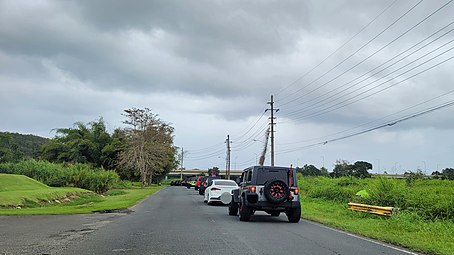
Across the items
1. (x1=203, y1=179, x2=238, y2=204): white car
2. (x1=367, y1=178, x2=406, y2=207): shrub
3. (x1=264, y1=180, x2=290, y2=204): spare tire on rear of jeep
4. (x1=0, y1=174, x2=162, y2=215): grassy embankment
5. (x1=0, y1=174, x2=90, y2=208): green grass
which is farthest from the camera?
(x1=203, y1=179, x2=238, y2=204): white car

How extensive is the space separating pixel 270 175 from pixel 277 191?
0.87m

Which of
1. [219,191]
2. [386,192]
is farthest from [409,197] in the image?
[219,191]

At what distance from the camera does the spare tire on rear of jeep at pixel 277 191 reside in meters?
18.5

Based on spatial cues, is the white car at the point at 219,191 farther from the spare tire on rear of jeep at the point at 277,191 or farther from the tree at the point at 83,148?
the tree at the point at 83,148

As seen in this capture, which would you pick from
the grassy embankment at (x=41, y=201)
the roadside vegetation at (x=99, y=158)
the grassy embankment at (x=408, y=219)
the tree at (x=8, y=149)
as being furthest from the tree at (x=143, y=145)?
the grassy embankment at (x=408, y=219)

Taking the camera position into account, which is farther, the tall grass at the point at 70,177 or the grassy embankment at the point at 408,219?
the tall grass at the point at 70,177

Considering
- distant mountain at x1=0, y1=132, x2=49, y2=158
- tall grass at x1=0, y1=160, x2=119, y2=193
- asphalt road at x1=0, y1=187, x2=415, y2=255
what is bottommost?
asphalt road at x1=0, y1=187, x2=415, y2=255

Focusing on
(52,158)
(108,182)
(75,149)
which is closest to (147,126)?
(75,149)

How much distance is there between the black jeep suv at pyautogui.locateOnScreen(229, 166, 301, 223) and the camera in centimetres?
1855

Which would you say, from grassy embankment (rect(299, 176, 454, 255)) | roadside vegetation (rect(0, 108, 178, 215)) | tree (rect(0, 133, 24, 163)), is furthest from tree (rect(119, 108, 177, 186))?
grassy embankment (rect(299, 176, 454, 255))

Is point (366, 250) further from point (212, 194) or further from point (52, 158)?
point (52, 158)

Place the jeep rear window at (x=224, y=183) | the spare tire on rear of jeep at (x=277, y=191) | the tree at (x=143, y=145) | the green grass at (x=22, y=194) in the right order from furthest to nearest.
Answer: the tree at (x=143, y=145) < the jeep rear window at (x=224, y=183) < the green grass at (x=22, y=194) < the spare tire on rear of jeep at (x=277, y=191)

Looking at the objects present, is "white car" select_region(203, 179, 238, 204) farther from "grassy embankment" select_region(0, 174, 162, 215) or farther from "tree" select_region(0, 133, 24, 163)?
"tree" select_region(0, 133, 24, 163)

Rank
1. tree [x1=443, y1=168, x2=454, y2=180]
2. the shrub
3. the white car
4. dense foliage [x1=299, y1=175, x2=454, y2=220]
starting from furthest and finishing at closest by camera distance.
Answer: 1. tree [x1=443, y1=168, x2=454, y2=180]
2. the white car
3. the shrub
4. dense foliage [x1=299, y1=175, x2=454, y2=220]
